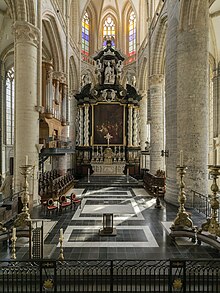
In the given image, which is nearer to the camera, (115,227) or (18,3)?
(115,227)

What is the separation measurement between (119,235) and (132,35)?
2847 cm

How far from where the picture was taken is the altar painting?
81.9 ft

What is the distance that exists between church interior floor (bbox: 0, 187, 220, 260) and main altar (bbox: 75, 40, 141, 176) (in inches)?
445

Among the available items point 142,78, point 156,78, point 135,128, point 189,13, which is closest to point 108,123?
point 135,128

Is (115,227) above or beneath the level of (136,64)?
beneath

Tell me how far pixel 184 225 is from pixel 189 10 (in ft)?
31.5

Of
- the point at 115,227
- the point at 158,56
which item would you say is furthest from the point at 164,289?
the point at 158,56

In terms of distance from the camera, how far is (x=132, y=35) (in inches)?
1239

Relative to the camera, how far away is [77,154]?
2489 centimetres

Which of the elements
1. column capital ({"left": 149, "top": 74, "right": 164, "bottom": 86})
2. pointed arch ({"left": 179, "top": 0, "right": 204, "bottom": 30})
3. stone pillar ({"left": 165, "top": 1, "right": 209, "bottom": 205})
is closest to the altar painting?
column capital ({"left": 149, "top": 74, "right": 164, "bottom": 86})

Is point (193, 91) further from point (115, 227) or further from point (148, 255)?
point (148, 255)

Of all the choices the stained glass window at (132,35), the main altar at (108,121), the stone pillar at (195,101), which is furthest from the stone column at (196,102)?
the stained glass window at (132,35)

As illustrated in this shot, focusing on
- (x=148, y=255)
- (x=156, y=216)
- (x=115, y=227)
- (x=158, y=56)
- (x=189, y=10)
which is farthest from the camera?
(x=158, y=56)

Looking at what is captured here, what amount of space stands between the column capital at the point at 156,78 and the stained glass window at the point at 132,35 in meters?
11.1
